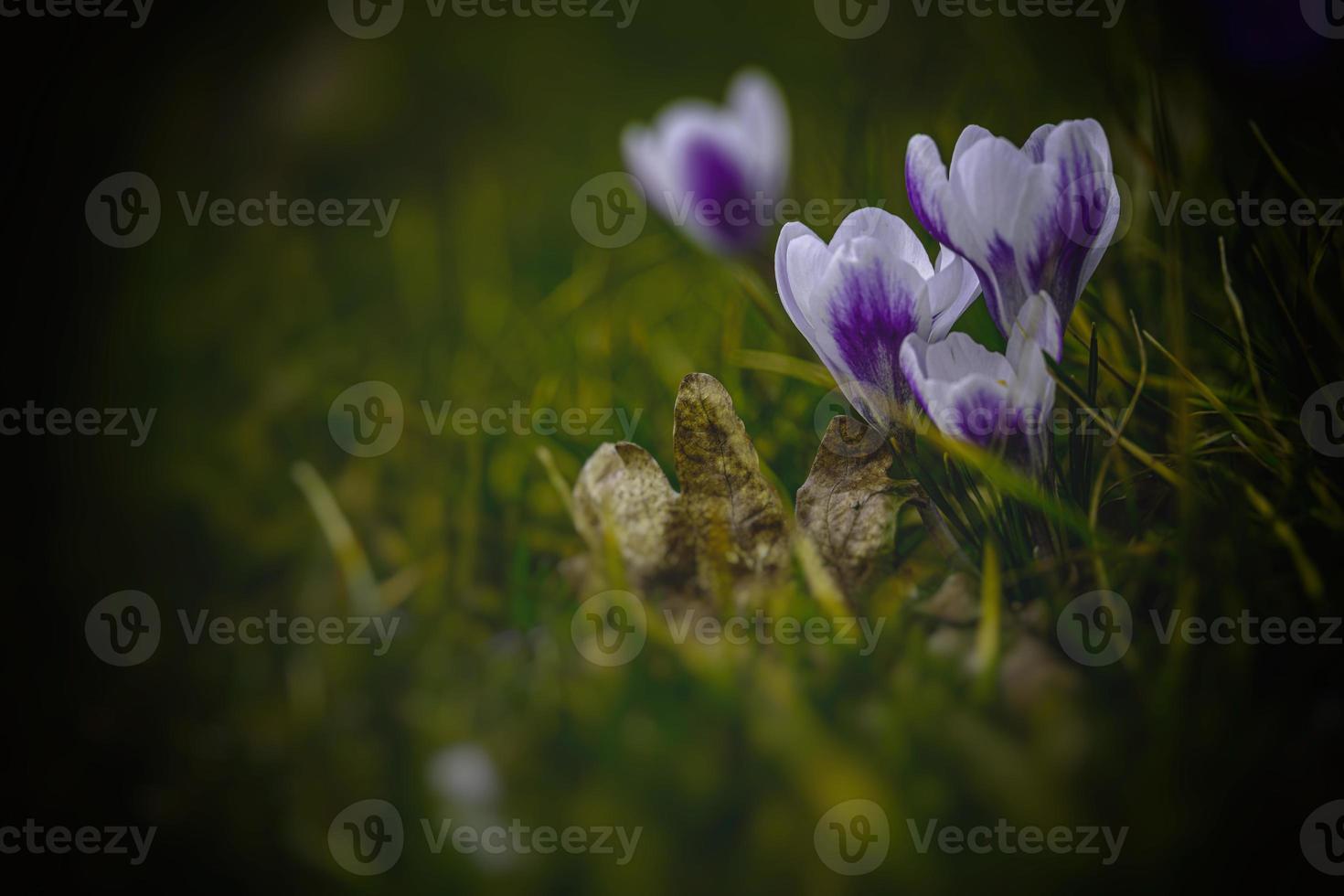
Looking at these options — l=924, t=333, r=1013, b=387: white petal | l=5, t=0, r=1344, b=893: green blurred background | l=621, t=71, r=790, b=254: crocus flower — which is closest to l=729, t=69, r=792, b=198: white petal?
l=621, t=71, r=790, b=254: crocus flower

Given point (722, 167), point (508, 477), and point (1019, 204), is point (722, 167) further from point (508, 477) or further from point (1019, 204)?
point (1019, 204)

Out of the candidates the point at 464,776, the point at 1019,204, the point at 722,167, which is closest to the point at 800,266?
the point at 1019,204

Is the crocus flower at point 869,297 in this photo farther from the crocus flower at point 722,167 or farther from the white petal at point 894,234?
the crocus flower at point 722,167

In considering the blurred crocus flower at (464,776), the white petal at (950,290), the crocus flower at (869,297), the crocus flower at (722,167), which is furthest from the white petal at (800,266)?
the crocus flower at (722,167)

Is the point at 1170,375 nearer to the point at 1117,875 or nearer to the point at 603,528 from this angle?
the point at 1117,875

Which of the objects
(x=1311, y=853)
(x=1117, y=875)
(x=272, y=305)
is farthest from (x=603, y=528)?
(x=272, y=305)

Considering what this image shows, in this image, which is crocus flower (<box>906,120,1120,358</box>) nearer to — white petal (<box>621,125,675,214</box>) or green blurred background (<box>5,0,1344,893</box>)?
green blurred background (<box>5,0,1344,893</box>)
